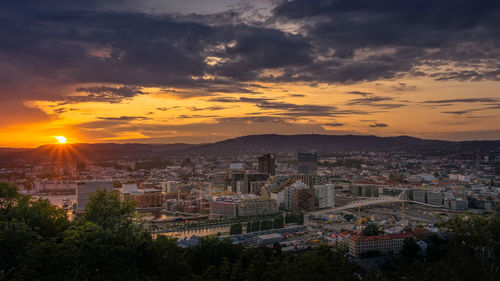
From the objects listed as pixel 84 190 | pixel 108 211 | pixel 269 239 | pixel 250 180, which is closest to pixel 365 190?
pixel 250 180

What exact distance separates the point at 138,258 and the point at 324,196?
23.9m

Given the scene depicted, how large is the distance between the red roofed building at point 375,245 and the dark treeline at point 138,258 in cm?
730

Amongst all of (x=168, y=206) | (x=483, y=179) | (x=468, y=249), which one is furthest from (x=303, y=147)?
(x=468, y=249)

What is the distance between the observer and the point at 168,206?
27.5 m

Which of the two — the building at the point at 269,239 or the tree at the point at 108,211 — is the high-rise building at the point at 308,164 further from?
the tree at the point at 108,211

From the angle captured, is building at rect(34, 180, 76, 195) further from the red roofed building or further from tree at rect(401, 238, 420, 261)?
tree at rect(401, 238, 420, 261)

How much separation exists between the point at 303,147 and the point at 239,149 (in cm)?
1288

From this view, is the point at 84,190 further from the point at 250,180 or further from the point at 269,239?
the point at 250,180

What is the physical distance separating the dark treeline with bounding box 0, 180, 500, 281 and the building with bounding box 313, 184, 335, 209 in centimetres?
2117

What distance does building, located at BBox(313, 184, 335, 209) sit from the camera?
2787 centimetres

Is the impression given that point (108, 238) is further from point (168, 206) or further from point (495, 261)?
point (168, 206)

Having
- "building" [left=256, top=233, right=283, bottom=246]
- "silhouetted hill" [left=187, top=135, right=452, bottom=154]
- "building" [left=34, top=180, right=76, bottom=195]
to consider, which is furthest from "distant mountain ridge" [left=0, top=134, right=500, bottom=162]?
"building" [left=256, top=233, right=283, bottom=246]

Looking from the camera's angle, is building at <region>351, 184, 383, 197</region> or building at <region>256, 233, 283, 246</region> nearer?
building at <region>256, 233, 283, 246</region>

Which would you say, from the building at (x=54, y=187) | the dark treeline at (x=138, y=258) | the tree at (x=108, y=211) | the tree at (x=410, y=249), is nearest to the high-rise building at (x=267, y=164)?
the building at (x=54, y=187)
